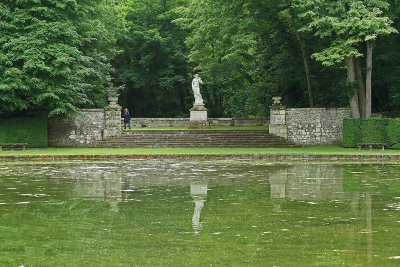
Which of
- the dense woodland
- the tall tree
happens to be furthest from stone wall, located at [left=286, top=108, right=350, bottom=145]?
the tall tree

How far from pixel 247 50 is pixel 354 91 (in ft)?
33.7

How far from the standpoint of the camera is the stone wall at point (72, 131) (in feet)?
154

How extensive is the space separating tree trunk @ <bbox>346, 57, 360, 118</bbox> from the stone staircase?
3.72 metres

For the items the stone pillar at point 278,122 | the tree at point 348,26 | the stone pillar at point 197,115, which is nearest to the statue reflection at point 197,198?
the tree at point 348,26

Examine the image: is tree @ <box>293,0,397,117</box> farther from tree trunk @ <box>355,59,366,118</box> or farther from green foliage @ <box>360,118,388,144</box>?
green foliage @ <box>360,118,388,144</box>

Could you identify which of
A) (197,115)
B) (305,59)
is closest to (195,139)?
(305,59)

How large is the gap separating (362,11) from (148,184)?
73.0 feet

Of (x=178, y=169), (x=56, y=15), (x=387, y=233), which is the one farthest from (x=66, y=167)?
(x=387, y=233)

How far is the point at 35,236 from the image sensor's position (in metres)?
13.8

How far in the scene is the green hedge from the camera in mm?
44938

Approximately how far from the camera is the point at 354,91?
4431 cm

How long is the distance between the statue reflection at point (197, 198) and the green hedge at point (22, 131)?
22.6m

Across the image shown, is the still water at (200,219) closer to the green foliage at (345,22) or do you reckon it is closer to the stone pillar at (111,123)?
the green foliage at (345,22)

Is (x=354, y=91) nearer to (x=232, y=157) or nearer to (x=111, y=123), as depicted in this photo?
(x=232, y=157)
